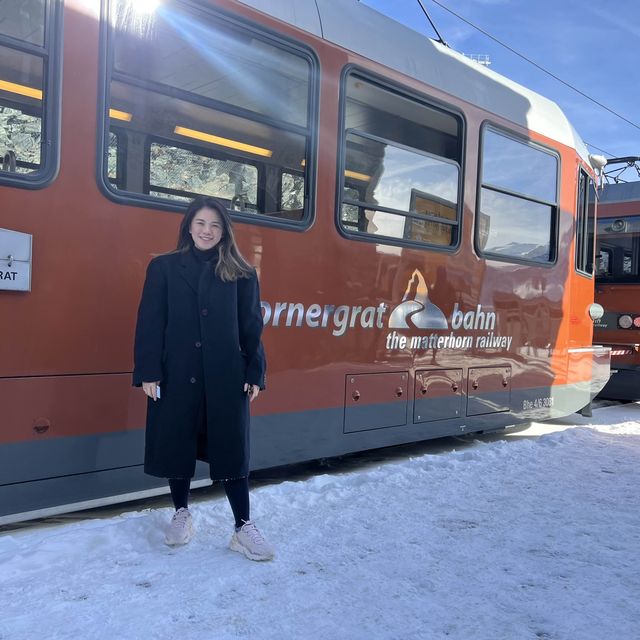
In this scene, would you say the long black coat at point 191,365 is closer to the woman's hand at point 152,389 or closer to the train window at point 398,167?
the woman's hand at point 152,389

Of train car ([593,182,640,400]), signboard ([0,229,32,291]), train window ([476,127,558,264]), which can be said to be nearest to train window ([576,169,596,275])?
train window ([476,127,558,264])

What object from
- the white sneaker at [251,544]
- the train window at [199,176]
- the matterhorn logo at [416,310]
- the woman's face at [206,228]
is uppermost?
the train window at [199,176]

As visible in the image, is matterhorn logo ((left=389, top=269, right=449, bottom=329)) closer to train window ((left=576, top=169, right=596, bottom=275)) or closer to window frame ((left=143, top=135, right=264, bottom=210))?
window frame ((left=143, top=135, right=264, bottom=210))

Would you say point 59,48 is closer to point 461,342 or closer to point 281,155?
point 281,155

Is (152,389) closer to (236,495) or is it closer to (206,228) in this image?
(236,495)

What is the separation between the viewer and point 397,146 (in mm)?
4441

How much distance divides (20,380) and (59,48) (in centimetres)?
151

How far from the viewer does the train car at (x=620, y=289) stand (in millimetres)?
8352

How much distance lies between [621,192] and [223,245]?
807 cm

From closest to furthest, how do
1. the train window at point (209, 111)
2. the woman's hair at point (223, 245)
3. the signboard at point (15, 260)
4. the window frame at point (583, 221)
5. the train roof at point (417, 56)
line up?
the signboard at point (15, 260)
the woman's hair at point (223, 245)
the train window at point (209, 111)
the train roof at point (417, 56)
the window frame at point (583, 221)

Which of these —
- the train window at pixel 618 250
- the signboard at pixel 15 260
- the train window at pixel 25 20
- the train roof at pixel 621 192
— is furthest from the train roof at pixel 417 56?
the train roof at pixel 621 192

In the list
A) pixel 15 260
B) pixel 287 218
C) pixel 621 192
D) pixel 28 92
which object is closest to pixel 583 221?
pixel 621 192

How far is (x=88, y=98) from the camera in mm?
3039

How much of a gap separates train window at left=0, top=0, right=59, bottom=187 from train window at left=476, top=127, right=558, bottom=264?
10.7 ft
